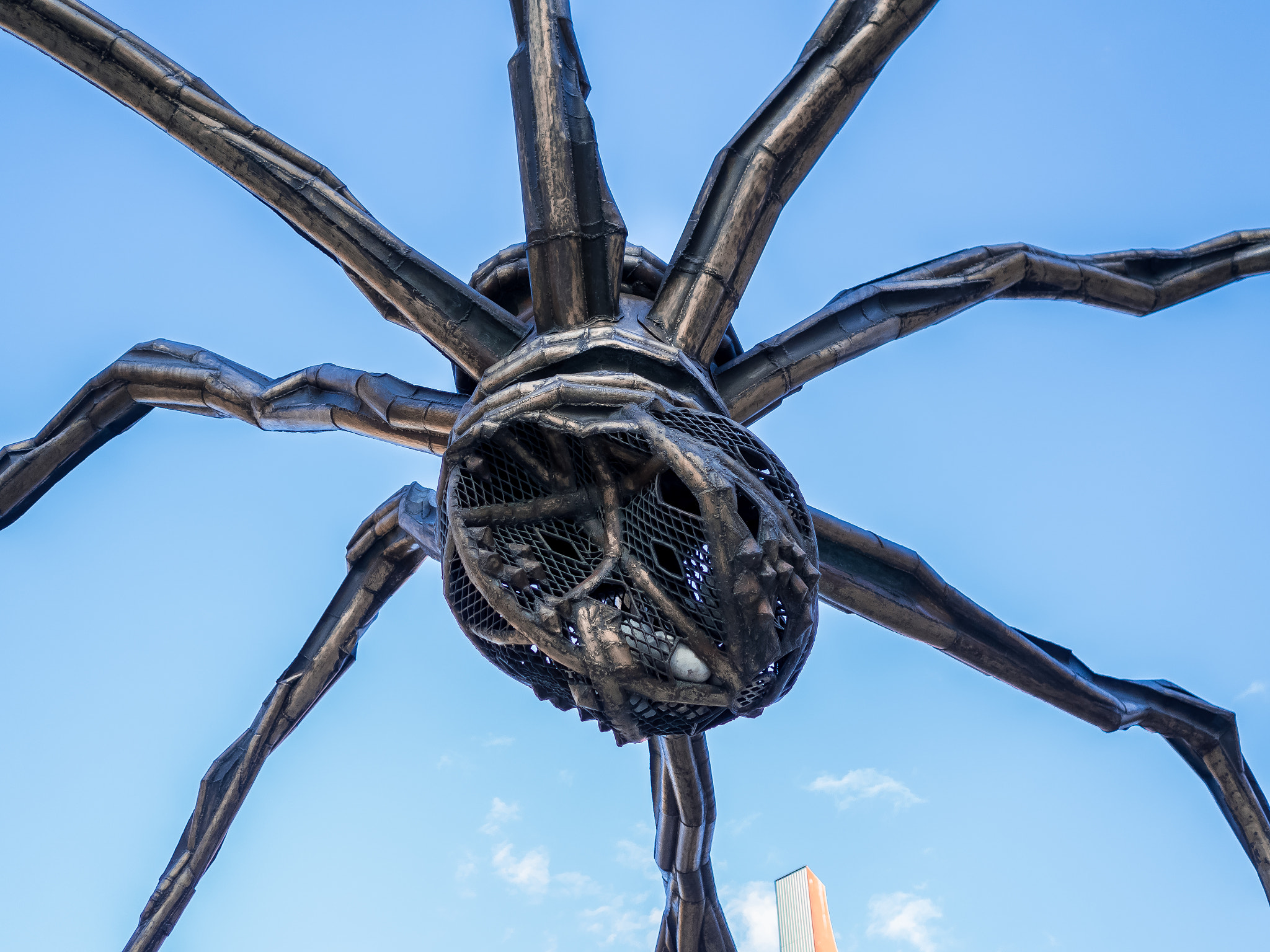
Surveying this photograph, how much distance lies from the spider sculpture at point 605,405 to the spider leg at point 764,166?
0.01 m

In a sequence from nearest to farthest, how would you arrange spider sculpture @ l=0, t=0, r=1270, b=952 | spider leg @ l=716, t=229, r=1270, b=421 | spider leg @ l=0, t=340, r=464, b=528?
spider sculpture @ l=0, t=0, r=1270, b=952 → spider leg @ l=716, t=229, r=1270, b=421 → spider leg @ l=0, t=340, r=464, b=528

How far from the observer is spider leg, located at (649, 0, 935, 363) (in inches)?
192

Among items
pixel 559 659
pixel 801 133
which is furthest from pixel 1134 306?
pixel 559 659

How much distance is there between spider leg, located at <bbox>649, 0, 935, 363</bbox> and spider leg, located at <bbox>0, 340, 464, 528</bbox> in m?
1.23

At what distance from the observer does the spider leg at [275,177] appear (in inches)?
192

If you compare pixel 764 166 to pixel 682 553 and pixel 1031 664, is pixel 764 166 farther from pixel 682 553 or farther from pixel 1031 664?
pixel 1031 664

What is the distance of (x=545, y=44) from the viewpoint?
15.8 ft

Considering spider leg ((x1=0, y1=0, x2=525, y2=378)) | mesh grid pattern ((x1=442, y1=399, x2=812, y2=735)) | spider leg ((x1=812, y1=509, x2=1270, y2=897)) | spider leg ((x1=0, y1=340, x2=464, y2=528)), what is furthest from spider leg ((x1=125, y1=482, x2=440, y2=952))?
spider leg ((x1=812, y1=509, x2=1270, y2=897))

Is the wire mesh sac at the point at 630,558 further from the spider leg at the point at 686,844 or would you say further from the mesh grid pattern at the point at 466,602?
the spider leg at the point at 686,844

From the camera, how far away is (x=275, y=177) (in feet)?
16.1

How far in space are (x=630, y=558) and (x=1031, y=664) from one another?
310 cm

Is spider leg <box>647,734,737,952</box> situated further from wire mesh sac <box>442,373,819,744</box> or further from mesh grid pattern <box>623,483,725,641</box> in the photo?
mesh grid pattern <box>623,483,725,641</box>

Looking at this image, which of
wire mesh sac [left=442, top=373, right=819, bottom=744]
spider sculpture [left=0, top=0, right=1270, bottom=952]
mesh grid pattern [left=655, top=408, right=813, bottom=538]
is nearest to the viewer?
wire mesh sac [left=442, top=373, right=819, bottom=744]

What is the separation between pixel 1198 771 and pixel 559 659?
16.8 feet
